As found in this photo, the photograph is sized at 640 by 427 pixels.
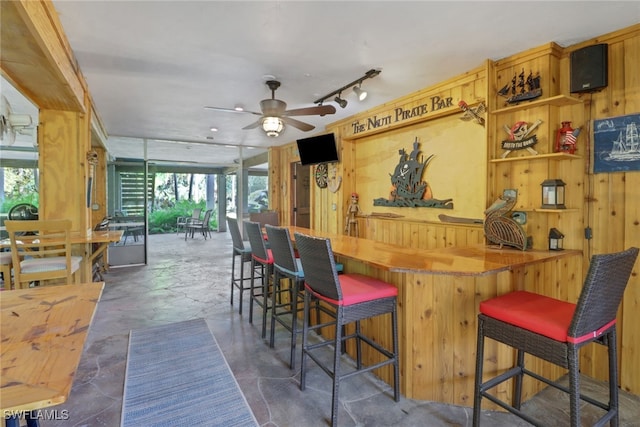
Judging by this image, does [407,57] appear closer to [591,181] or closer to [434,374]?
[591,181]

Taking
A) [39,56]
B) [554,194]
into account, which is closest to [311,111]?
[39,56]

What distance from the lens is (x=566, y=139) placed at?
237 centimetres

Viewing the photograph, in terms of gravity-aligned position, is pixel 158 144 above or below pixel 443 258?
above

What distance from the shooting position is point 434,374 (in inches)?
81.8

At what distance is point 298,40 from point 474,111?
170cm

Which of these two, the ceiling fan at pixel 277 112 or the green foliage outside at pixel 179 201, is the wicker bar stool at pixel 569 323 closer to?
the ceiling fan at pixel 277 112

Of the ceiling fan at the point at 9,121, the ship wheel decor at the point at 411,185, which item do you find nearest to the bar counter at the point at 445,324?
the ship wheel decor at the point at 411,185

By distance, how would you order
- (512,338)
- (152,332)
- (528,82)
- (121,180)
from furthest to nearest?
(121,180) < (152,332) < (528,82) < (512,338)

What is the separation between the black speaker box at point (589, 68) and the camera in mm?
2270

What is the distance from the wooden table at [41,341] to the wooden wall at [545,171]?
169cm

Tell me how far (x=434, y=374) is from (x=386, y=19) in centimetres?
234

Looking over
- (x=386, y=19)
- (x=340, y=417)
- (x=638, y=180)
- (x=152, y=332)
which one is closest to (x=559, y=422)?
(x=340, y=417)

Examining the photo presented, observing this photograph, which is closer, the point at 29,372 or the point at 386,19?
the point at 29,372

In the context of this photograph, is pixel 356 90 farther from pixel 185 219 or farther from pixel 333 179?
pixel 185 219
